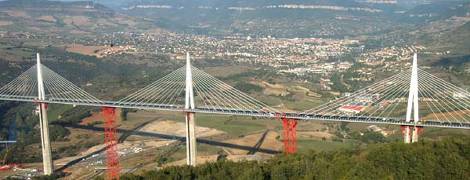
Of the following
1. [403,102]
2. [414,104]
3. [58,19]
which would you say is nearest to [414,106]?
[414,104]

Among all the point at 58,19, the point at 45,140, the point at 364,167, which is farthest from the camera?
the point at 58,19

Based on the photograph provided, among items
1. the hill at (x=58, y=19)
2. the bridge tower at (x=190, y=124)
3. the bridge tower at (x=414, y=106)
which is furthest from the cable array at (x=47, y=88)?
the hill at (x=58, y=19)

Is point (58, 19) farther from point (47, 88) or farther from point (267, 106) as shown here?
point (267, 106)

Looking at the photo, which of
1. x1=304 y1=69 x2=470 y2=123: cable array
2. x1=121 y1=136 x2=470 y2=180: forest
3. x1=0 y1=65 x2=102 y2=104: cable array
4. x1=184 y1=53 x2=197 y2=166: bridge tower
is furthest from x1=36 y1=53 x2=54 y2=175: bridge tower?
x1=304 y1=69 x2=470 y2=123: cable array

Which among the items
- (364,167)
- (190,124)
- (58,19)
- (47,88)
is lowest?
(364,167)

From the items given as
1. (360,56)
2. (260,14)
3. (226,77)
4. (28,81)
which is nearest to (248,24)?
(260,14)

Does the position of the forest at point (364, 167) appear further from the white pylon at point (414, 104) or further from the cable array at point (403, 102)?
the cable array at point (403, 102)

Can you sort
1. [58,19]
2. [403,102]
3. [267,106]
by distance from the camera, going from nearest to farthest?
[403,102]
[267,106]
[58,19]

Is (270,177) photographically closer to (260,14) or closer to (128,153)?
(128,153)
